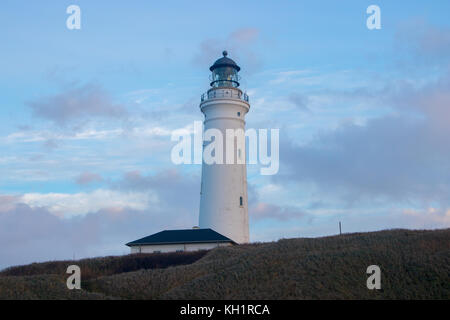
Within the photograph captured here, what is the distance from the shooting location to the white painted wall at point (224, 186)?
37566 mm

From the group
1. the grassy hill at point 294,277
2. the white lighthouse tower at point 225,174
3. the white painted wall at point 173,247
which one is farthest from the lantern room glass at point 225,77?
the grassy hill at point 294,277

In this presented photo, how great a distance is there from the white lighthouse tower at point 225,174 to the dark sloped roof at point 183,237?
1774 millimetres

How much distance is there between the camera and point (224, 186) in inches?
1494

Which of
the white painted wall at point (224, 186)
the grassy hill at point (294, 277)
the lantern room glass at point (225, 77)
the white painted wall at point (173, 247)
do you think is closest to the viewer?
the grassy hill at point (294, 277)

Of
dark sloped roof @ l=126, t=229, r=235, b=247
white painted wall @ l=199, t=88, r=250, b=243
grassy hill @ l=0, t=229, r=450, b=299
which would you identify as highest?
white painted wall @ l=199, t=88, r=250, b=243

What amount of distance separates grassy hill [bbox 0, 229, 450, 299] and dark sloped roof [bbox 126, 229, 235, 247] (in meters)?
7.63

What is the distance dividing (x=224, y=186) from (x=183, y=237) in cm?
485

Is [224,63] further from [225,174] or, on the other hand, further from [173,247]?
[173,247]

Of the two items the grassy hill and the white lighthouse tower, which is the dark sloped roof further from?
the grassy hill

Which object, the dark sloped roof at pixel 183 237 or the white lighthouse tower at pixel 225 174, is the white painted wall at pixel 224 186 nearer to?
the white lighthouse tower at pixel 225 174

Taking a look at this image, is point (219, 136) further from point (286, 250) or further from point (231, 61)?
point (286, 250)

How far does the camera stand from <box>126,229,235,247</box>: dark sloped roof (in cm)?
3491

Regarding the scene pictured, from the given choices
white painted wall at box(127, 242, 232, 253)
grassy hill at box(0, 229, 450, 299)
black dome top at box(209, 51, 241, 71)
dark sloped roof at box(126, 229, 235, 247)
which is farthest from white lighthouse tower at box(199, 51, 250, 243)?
grassy hill at box(0, 229, 450, 299)
